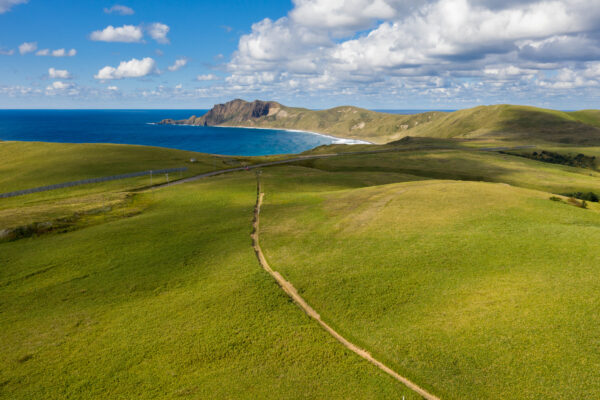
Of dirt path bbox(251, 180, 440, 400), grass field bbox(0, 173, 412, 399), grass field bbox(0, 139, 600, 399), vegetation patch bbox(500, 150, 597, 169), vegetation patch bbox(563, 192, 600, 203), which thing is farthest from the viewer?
vegetation patch bbox(500, 150, 597, 169)

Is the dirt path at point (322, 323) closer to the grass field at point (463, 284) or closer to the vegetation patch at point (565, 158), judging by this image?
the grass field at point (463, 284)

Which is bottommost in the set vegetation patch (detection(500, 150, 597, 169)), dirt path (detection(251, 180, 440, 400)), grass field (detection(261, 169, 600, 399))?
dirt path (detection(251, 180, 440, 400))

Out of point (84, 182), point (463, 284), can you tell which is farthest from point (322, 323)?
point (84, 182)

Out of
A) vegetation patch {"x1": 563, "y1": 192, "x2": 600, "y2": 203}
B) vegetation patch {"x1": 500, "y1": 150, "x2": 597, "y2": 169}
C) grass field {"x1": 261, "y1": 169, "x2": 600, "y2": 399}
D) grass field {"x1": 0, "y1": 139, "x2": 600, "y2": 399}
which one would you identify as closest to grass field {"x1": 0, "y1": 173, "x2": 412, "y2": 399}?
grass field {"x1": 0, "y1": 139, "x2": 600, "y2": 399}

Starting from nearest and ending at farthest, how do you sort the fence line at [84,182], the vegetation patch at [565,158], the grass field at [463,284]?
the grass field at [463,284]
the fence line at [84,182]
the vegetation patch at [565,158]

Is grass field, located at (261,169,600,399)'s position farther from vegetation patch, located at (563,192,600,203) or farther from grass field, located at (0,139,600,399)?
vegetation patch, located at (563,192,600,203)

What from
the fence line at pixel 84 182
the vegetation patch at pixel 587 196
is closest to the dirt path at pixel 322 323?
the fence line at pixel 84 182

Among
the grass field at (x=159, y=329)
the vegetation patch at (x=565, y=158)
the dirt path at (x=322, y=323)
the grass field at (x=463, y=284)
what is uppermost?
the vegetation patch at (x=565, y=158)

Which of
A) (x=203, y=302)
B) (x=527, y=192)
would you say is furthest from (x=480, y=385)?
(x=527, y=192)
